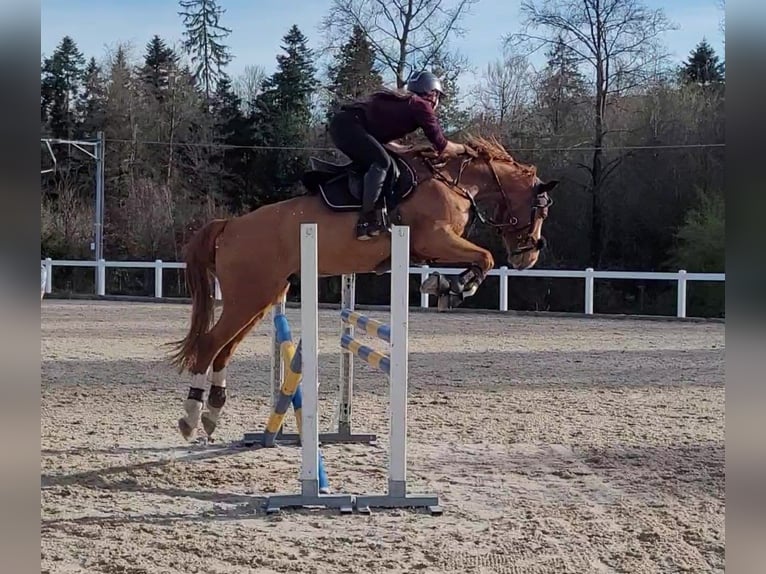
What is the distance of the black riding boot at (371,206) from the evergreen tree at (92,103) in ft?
88.5

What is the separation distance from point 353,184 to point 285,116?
83.2ft

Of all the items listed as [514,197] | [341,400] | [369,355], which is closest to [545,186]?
[514,197]

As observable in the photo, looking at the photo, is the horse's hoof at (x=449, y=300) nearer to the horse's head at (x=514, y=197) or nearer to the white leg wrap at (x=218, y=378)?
the horse's head at (x=514, y=197)

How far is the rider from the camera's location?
188 inches

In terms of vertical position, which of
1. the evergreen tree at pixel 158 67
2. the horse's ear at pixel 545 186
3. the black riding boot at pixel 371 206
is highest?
the evergreen tree at pixel 158 67

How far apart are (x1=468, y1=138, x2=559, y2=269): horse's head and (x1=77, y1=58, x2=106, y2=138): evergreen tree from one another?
26.7 meters

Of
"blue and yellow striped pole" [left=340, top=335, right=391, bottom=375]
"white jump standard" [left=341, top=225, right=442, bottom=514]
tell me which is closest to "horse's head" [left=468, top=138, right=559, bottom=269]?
"blue and yellow striped pole" [left=340, top=335, right=391, bottom=375]

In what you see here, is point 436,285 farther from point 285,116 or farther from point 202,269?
point 285,116

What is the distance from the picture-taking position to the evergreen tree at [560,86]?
23.5m

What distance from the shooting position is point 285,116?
1155 inches

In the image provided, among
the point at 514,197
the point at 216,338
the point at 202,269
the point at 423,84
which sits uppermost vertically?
the point at 423,84

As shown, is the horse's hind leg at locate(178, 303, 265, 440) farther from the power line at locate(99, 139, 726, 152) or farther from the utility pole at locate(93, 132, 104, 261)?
the utility pole at locate(93, 132, 104, 261)

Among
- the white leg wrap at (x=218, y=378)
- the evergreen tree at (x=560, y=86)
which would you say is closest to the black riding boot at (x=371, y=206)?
the white leg wrap at (x=218, y=378)
